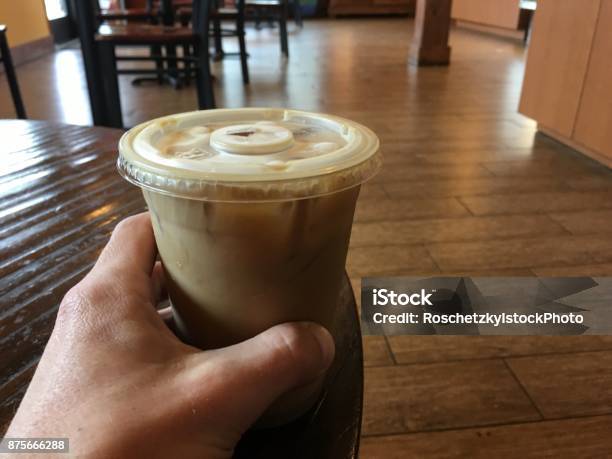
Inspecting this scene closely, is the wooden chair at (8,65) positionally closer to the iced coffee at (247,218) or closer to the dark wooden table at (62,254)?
the dark wooden table at (62,254)

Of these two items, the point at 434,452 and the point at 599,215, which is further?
the point at 599,215

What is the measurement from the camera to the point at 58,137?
0.94 metres

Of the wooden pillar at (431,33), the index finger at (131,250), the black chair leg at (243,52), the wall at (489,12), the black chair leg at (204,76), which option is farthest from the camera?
the wall at (489,12)

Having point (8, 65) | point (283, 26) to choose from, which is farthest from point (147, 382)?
point (283, 26)

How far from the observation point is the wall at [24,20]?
4.26 meters

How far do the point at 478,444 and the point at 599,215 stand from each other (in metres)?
1.15

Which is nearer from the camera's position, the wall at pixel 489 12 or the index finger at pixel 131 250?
the index finger at pixel 131 250

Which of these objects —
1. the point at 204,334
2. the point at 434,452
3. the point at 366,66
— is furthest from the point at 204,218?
the point at 366,66

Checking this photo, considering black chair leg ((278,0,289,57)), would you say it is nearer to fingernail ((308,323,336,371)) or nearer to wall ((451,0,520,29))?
wall ((451,0,520,29))

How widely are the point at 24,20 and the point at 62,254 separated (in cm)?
487

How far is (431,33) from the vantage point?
13.9 ft

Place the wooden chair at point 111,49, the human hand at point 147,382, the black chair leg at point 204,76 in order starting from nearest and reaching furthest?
the human hand at point 147,382 → the wooden chair at point 111,49 → the black chair leg at point 204,76

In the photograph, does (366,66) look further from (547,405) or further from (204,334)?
(204,334)

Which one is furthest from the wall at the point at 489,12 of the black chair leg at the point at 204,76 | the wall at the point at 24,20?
the wall at the point at 24,20
